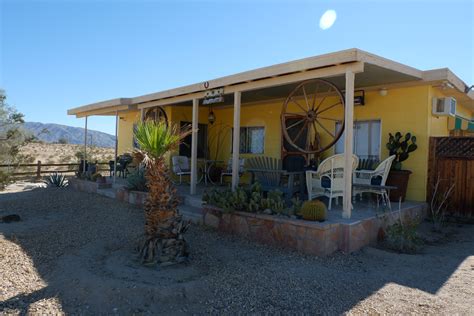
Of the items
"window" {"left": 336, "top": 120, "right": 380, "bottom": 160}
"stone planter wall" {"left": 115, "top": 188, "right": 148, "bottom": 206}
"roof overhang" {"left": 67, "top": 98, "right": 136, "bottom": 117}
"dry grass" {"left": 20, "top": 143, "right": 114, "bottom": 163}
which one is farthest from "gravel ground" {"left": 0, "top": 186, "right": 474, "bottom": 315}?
"dry grass" {"left": 20, "top": 143, "right": 114, "bottom": 163}

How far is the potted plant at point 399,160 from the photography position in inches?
256

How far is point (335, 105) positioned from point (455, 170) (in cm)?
266

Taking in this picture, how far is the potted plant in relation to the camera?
650 cm

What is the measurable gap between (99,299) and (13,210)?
212 inches

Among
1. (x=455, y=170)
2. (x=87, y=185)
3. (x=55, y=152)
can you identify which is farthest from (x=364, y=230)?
(x=55, y=152)

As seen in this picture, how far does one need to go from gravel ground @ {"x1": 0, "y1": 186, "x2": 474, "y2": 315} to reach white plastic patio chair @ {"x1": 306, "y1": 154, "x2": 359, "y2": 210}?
1182 millimetres

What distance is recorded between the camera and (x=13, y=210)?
7.12m

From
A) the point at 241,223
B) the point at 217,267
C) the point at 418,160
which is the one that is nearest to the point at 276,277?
the point at 217,267

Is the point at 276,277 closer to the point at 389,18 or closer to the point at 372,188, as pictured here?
the point at 372,188

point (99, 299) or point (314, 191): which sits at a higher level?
point (314, 191)

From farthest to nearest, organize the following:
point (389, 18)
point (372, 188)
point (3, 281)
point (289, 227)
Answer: point (389, 18)
point (372, 188)
point (289, 227)
point (3, 281)

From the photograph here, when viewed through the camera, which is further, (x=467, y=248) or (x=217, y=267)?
(x=467, y=248)

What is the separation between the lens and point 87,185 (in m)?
9.90

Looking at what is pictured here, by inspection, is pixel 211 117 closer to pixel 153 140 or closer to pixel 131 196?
pixel 131 196
